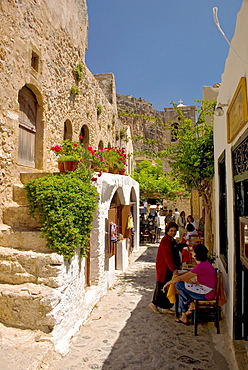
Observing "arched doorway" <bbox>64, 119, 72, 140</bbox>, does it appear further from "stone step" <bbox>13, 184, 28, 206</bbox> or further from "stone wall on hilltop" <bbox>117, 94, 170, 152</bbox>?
"stone wall on hilltop" <bbox>117, 94, 170, 152</bbox>

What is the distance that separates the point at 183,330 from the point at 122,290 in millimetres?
2433

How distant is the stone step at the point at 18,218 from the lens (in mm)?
4680

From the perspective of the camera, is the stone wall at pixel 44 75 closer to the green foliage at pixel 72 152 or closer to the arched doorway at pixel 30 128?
the arched doorway at pixel 30 128

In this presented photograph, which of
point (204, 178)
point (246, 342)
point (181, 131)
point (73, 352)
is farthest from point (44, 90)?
point (246, 342)

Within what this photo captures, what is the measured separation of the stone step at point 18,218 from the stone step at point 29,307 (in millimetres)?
1256

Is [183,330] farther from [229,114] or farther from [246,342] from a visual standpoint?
[229,114]

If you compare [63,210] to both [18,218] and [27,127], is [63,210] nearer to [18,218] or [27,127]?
[18,218]

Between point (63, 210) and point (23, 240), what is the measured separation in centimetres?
82

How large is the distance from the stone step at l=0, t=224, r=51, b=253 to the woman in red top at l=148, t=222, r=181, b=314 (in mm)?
2039

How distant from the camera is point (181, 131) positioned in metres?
8.85

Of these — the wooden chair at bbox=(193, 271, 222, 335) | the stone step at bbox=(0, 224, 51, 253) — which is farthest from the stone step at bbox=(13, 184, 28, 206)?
the wooden chair at bbox=(193, 271, 222, 335)

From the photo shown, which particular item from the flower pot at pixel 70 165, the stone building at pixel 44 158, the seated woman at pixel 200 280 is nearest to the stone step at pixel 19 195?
the stone building at pixel 44 158

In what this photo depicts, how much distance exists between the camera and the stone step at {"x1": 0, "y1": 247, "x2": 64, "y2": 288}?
372cm

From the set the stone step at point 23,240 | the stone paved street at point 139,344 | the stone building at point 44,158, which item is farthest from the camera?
the stone step at point 23,240
